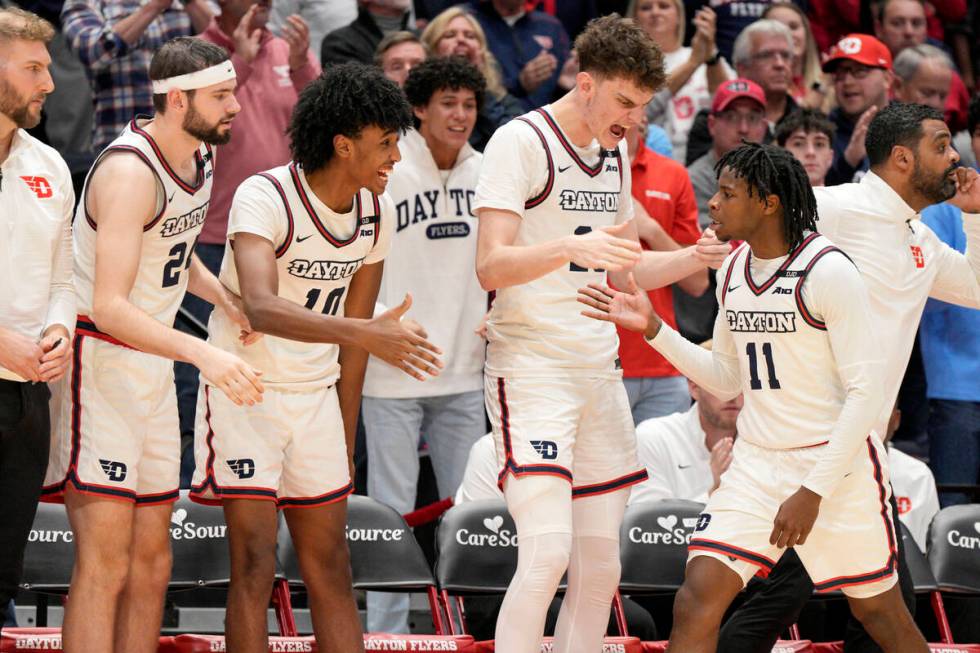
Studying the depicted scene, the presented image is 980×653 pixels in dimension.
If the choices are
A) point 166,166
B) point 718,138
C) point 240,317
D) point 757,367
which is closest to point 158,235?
point 166,166

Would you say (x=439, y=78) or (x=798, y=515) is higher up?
(x=439, y=78)

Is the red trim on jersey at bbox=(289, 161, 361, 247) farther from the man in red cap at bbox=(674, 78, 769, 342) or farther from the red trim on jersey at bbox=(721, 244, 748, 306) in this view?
the man in red cap at bbox=(674, 78, 769, 342)

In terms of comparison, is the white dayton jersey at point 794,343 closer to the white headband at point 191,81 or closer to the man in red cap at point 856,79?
the white headband at point 191,81

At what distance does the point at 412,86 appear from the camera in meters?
6.68

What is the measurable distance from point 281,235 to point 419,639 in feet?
5.54

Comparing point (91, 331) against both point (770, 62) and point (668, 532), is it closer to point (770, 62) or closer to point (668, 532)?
point (668, 532)

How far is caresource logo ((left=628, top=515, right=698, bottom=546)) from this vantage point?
5.84m

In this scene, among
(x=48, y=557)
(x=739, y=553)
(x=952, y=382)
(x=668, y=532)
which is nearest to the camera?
(x=739, y=553)

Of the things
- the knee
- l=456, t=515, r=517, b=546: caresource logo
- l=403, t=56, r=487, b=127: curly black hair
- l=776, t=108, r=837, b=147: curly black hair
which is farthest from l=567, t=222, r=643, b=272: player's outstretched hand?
l=776, t=108, r=837, b=147: curly black hair

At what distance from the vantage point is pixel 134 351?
465 cm

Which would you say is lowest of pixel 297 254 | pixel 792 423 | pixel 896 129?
pixel 792 423

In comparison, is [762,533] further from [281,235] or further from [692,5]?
[692,5]

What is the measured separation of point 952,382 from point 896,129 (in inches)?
89.0

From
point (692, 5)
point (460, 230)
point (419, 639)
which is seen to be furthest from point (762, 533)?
point (692, 5)
